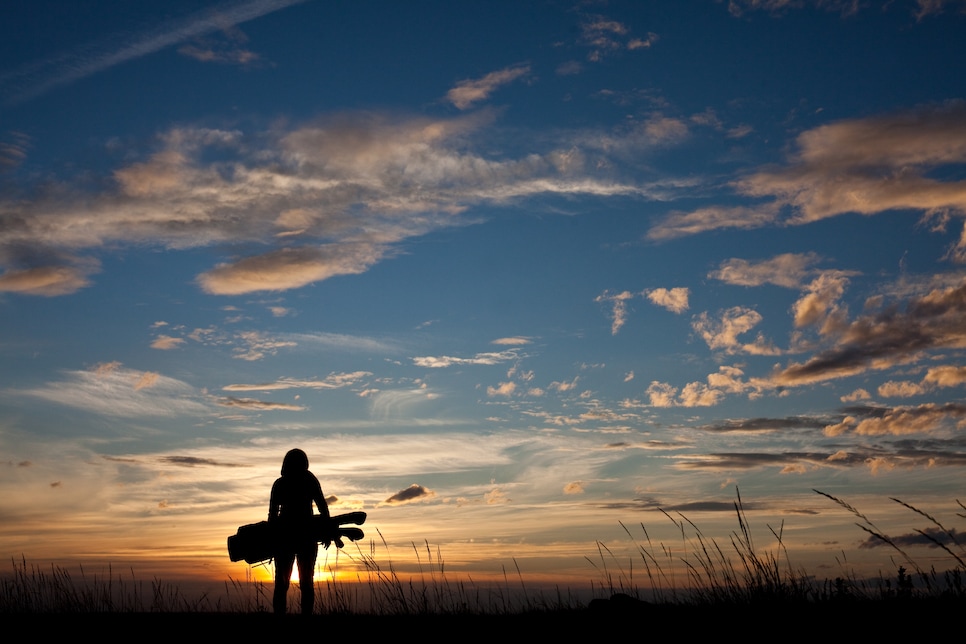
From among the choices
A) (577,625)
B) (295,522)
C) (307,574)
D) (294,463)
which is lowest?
(577,625)

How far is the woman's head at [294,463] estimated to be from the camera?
31.0 ft

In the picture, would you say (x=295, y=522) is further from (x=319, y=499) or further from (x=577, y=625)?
(x=577, y=625)

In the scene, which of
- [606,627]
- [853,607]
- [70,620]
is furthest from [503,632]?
[70,620]

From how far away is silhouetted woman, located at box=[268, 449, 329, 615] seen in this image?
9266mm

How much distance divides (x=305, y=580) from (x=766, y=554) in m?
5.08

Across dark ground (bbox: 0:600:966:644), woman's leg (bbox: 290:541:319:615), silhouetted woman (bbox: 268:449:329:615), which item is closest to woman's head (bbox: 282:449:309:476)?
silhouetted woman (bbox: 268:449:329:615)

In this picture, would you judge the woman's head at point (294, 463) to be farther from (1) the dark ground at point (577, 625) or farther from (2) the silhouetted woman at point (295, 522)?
(1) the dark ground at point (577, 625)

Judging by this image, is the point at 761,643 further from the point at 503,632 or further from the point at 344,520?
the point at 344,520

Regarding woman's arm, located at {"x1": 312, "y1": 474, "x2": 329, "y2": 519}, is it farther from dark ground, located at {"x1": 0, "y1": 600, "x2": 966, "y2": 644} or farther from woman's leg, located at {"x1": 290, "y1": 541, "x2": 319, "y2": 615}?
dark ground, located at {"x1": 0, "y1": 600, "x2": 966, "y2": 644}

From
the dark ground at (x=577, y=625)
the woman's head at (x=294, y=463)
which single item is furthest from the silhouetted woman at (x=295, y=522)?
the dark ground at (x=577, y=625)

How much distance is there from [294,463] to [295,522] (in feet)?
2.17

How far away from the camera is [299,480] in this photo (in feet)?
30.9

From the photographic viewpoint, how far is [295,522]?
931cm

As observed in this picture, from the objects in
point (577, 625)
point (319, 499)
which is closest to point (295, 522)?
point (319, 499)
